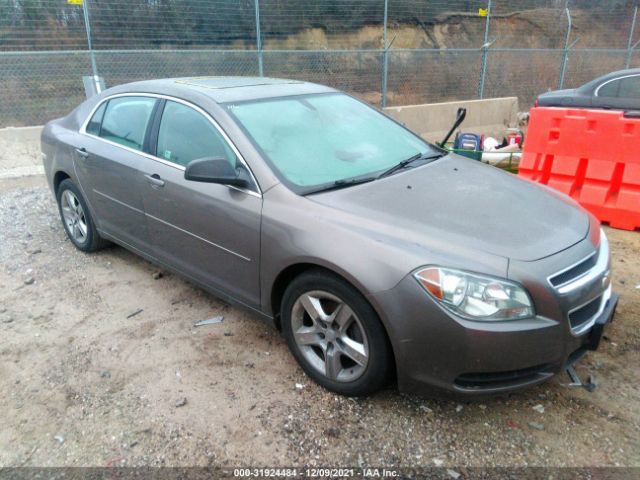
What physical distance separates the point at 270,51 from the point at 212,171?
24.4ft

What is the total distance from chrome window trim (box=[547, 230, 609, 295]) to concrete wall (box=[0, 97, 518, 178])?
7.49 m

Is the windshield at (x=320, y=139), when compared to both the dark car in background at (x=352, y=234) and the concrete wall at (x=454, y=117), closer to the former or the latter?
the dark car in background at (x=352, y=234)

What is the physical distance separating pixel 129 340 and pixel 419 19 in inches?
668

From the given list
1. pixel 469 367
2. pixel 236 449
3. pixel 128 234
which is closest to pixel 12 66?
pixel 128 234

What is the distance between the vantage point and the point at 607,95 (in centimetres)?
786

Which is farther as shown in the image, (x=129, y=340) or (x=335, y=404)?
(x=129, y=340)

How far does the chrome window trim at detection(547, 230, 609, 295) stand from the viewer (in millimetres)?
2355

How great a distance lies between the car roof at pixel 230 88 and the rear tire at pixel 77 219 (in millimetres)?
1195

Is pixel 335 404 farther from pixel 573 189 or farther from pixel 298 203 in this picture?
pixel 573 189

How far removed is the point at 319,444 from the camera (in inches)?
99.0

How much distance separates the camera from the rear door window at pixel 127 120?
12.4 feet

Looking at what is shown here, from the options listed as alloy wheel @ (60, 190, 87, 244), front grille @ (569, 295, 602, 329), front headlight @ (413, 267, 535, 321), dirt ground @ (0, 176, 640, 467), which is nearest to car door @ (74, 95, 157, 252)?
alloy wheel @ (60, 190, 87, 244)

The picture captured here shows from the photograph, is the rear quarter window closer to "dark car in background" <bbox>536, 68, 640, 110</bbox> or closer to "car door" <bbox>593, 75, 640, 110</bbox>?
"dark car in background" <bbox>536, 68, 640, 110</bbox>

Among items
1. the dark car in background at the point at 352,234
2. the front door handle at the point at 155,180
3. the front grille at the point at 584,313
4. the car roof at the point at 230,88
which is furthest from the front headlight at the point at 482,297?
the front door handle at the point at 155,180
